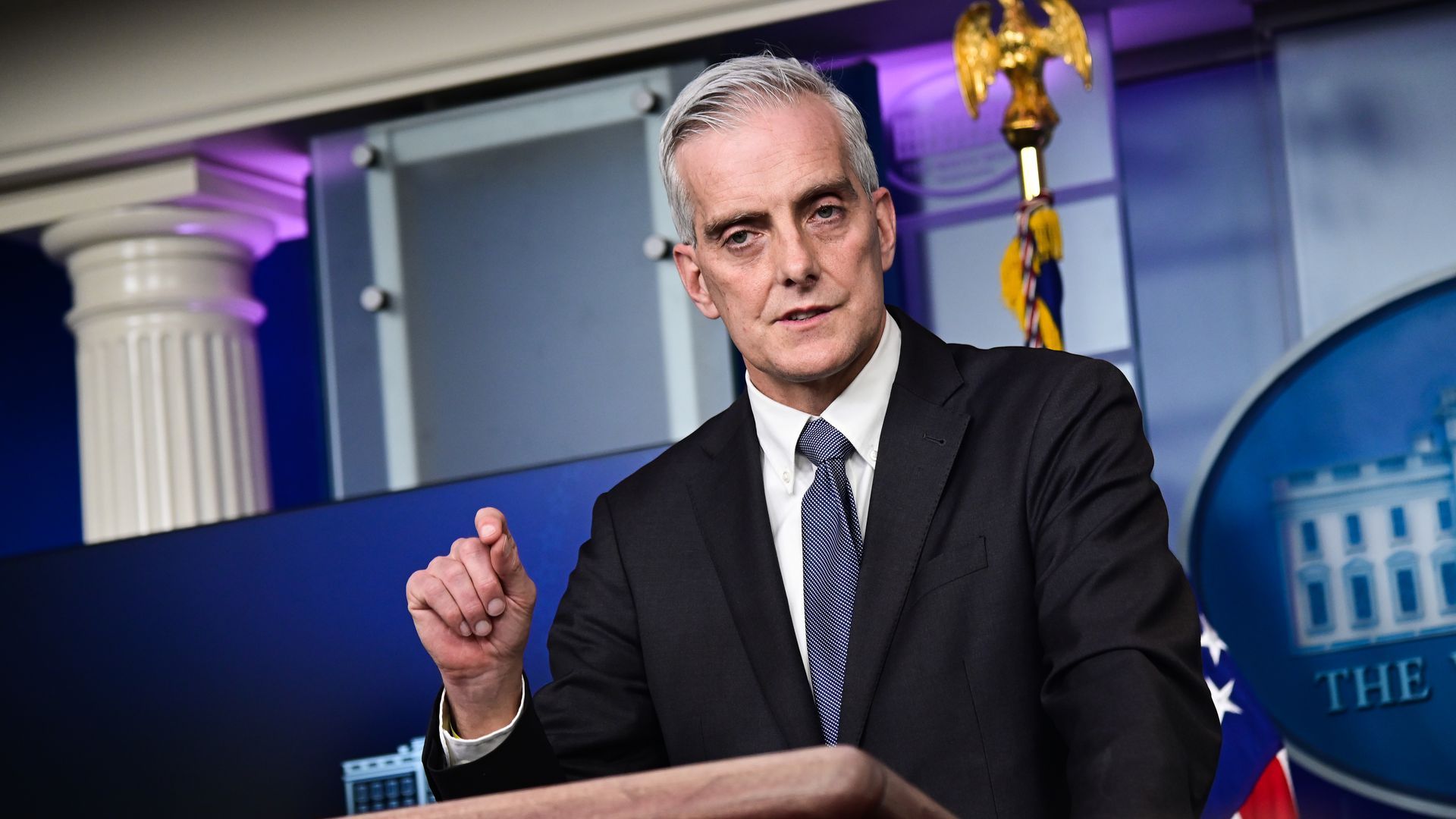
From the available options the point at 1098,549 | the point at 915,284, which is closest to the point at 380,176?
the point at 915,284

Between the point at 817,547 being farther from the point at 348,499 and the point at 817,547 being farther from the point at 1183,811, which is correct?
the point at 348,499

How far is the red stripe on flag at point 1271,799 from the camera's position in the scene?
256 centimetres

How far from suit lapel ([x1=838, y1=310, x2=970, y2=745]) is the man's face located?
0.07 meters

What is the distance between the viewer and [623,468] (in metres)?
2.01

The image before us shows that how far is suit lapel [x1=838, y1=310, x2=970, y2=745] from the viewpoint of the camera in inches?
55.6

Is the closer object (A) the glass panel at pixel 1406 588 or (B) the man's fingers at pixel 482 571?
(B) the man's fingers at pixel 482 571

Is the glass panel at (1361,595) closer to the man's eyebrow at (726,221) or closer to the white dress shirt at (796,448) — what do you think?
the white dress shirt at (796,448)

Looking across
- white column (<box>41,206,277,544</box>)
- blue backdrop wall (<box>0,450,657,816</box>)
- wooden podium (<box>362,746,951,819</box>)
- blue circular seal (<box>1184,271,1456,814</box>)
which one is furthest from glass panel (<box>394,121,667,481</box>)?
wooden podium (<box>362,746,951,819</box>)

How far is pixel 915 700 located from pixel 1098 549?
0.69 ft

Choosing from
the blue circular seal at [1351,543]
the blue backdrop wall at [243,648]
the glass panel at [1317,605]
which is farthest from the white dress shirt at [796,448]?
the glass panel at [1317,605]

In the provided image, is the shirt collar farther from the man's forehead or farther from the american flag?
the american flag

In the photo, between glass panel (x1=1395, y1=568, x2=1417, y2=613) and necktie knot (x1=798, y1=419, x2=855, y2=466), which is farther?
glass panel (x1=1395, y1=568, x2=1417, y2=613)

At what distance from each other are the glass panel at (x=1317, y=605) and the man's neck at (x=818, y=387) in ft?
6.24

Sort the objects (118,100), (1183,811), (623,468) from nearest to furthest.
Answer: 1. (1183,811)
2. (623,468)
3. (118,100)
